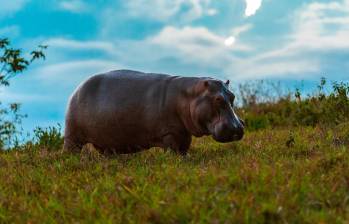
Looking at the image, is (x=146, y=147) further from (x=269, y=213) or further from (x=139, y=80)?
(x=269, y=213)

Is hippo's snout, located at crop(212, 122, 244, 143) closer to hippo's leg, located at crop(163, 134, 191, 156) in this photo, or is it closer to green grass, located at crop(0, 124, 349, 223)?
green grass, located at crop(0, 124, 349, 223)

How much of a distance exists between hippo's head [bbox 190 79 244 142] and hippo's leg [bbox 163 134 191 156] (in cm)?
29

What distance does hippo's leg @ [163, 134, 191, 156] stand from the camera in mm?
7043

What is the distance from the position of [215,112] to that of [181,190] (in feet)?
7.57

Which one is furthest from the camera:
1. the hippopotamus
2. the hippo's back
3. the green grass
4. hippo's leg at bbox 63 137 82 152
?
hippo's leg at bbox 63 137 82 152

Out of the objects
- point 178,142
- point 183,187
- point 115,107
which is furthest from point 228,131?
point 183,187

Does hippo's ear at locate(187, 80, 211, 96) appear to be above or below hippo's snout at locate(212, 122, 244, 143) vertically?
above

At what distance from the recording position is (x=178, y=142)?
7125 millimetres

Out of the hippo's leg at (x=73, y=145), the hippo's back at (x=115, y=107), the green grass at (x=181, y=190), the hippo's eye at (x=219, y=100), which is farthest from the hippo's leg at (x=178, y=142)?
the hippo's leg at (x=73, y=145)

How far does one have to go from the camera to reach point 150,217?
3791mm

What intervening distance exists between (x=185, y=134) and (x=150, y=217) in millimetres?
3399

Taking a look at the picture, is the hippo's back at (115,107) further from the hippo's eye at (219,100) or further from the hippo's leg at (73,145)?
the hippo's eye at (219,100)

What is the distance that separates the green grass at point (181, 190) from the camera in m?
3.77

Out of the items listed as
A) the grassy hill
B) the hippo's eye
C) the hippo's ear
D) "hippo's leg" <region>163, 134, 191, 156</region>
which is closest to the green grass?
the grassy hill
